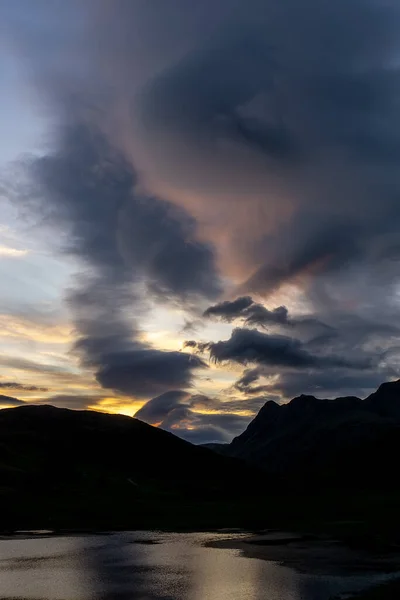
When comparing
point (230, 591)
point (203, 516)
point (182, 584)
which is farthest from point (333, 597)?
point (203, 516)

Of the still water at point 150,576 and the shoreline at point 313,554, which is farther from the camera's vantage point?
the shoreline at point 313,554

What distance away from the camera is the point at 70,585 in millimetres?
47031

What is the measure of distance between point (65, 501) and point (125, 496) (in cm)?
3168

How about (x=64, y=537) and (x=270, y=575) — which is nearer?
(x=270, y=575)

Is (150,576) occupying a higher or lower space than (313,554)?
lower

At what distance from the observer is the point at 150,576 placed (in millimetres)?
50438

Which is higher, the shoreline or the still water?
the shoreline

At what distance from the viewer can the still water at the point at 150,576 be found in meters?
42.6

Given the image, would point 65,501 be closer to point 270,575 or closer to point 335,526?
point 335,526

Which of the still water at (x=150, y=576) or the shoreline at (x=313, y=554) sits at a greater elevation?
the shoreline at (x=313, y=554)

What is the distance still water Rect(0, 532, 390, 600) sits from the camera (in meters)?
42.6

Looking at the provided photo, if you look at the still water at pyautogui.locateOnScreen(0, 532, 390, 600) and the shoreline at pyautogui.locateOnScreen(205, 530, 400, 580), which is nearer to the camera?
the still water at pyautogui.locateOnScreen(0, 532, 390, 600)

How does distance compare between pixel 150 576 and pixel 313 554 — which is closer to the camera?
pixel 150 576

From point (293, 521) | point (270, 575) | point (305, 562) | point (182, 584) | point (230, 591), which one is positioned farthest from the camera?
point (293, 521)
